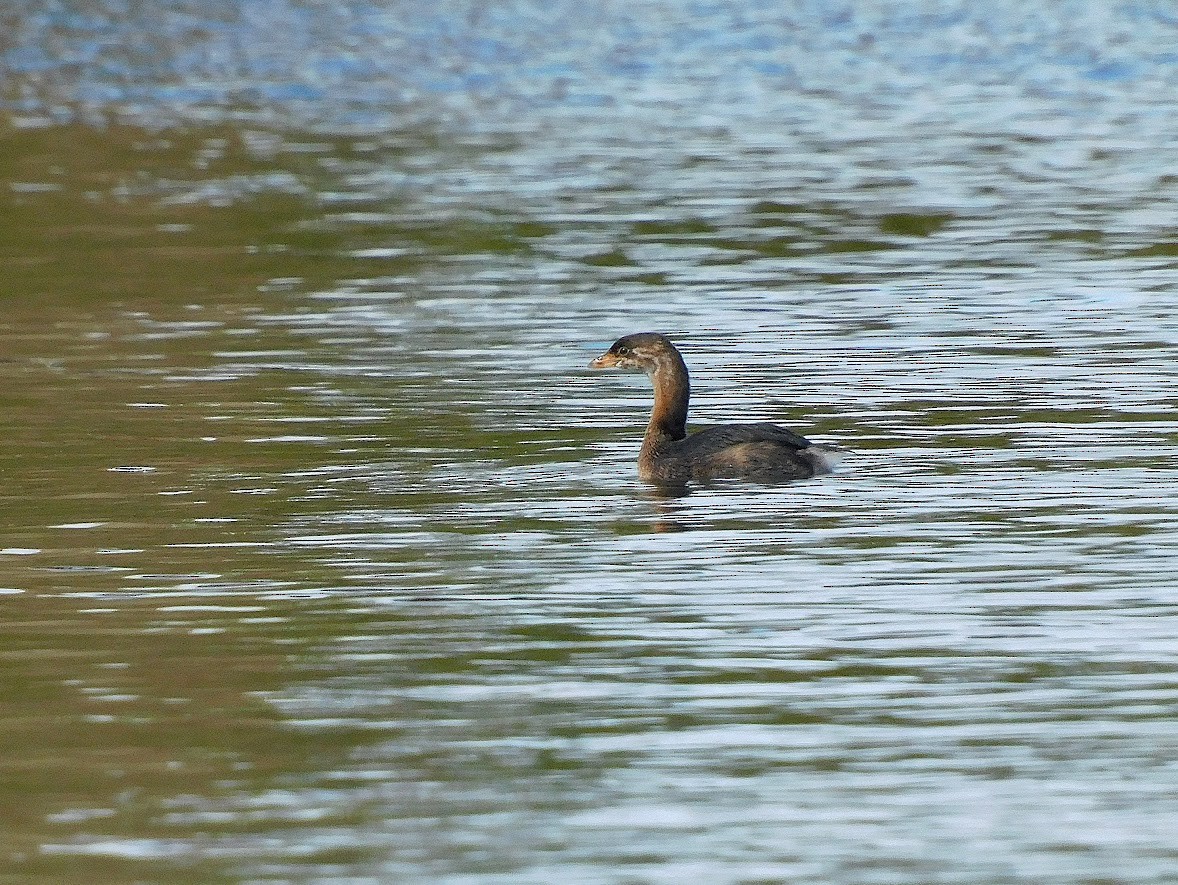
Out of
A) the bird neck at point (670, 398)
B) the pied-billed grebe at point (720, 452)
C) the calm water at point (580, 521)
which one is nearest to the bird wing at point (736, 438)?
the pied-billed grebe at point (720, 452)

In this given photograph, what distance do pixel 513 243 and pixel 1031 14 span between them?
986 inches

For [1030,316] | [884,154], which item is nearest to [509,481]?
[1030,316]

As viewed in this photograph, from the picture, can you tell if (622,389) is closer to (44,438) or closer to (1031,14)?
(44,438)

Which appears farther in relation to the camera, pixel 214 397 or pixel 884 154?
pixel 884 154

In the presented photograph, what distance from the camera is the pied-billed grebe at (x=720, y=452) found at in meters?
13.8

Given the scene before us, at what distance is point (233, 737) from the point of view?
30.5 ft

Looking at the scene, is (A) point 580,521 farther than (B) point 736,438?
No

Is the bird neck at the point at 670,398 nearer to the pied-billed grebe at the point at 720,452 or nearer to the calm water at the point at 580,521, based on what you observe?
the pied-billed grebe at the point at 720,452

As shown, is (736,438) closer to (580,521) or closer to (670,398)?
(670,398)

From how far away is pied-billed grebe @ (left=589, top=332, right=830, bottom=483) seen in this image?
1377 centimetres

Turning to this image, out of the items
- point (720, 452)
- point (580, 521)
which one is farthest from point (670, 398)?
point (580, 521)

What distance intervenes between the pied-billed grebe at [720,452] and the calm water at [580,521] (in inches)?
6.7

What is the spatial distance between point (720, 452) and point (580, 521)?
138 centimetres

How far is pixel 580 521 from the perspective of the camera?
12875 millimetres
